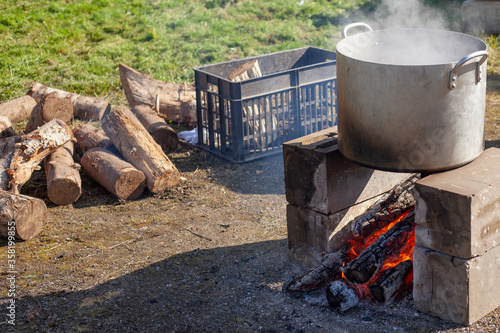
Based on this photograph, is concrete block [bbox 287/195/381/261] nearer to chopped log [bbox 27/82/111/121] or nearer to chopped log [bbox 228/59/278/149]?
chopped log [bbox 228/59/278/149]

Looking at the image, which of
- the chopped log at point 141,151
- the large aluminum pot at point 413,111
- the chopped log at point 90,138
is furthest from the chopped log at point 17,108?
the large aluminum pot at point 413,111

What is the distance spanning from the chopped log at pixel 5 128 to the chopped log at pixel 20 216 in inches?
74.3

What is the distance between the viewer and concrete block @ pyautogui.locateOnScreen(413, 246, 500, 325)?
348 centimetres

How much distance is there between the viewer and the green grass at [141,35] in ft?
29.8

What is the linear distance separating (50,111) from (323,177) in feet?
14.2

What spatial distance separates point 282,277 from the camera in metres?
4.32

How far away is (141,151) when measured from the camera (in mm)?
6031

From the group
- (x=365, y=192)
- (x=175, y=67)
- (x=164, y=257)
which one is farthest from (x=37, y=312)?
(x=175, y=67)

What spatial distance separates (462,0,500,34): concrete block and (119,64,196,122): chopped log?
5.73 metres

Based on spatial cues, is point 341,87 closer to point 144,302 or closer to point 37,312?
point 144,302

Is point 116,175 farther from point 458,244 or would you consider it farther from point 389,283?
point 458,244

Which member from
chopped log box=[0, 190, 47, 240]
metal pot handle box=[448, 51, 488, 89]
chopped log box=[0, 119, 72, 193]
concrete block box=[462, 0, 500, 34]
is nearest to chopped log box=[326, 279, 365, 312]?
metal pot handle box=[448, 51, 488, 89]

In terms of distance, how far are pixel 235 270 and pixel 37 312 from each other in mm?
1476

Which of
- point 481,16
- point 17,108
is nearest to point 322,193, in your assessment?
point 17,108
